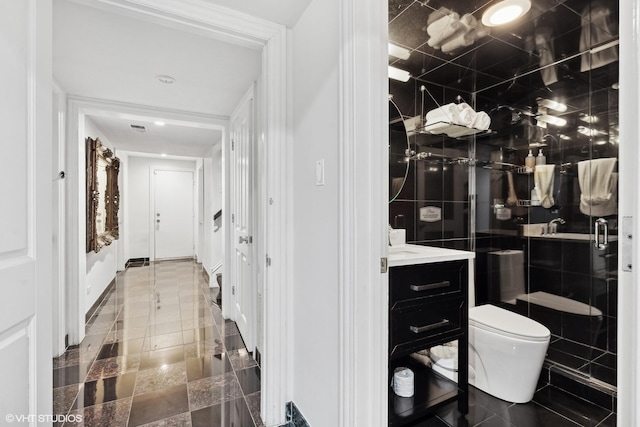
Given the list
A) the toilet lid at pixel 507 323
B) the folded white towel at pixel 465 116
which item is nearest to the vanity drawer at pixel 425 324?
the toilet lid at pixel 507 323

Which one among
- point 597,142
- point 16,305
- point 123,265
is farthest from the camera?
point 123,265

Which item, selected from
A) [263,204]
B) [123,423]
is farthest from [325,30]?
[123,423]

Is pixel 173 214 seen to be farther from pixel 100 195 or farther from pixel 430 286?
pixel 430 286

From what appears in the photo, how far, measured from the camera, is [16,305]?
882 millimetres

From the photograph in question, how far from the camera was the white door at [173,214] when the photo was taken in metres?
6.47

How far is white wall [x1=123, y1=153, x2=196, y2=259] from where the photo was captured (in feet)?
20.3

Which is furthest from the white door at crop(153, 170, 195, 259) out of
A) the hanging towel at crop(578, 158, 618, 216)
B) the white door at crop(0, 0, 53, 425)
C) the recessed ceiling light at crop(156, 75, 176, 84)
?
the hanging towel at crop(578, 158, 618, 216)

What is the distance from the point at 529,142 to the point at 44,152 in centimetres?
303

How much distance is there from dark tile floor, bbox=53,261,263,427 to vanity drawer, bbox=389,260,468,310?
3.54ft

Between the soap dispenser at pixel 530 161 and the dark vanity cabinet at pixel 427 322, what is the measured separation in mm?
1294

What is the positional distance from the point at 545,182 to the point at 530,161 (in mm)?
207

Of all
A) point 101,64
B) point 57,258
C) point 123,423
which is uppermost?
point 101,64

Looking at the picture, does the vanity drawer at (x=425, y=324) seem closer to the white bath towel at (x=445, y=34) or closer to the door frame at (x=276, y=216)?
the door frame at (x=276, y=216)

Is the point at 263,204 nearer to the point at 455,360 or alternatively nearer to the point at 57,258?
the point at 455,360
